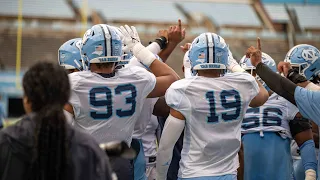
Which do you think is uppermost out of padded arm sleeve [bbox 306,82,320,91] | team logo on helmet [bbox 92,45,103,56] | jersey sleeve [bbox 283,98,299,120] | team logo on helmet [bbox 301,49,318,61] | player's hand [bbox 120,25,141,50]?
player's hand [bbox 120,25,141,50]

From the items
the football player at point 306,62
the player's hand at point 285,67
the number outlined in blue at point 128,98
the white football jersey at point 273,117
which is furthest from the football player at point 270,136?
the number outlined in blue at point 128,98

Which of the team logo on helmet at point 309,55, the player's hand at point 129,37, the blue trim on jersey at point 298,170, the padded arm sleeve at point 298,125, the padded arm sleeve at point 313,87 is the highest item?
the player's hand at point 129,37

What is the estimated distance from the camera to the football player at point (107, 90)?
4461 mm

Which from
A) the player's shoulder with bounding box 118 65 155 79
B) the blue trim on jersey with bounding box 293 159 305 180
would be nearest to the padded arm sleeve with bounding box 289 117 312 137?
the blue trim on jersey with bounding box 293 159 305 180

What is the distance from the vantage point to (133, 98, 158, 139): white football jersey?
17.2ft

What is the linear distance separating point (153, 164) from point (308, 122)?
4.15 feet

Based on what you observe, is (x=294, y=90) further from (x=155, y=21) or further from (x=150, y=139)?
(x=155, y=21)

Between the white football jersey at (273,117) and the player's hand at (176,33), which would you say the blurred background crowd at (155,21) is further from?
the player's hand at (176,33)

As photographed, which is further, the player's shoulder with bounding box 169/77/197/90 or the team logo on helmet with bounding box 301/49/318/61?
the team logo on helmet with bounding box 301/49/318/61

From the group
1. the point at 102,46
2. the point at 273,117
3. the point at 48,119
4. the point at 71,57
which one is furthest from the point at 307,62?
the point at 48,119

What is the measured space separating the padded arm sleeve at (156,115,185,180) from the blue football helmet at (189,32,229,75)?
1.32ft

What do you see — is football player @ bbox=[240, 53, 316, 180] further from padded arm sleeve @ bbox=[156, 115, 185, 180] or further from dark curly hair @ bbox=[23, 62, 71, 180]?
dark curly hair @ bbox=[23, 62, 71, 180]

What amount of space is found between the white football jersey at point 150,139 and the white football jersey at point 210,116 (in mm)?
738

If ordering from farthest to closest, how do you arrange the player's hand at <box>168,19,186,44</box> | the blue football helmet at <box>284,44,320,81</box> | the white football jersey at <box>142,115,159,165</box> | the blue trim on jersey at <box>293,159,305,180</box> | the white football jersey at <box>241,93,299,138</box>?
the blue trim on jersey at <box>293,159,305,180</box>
the blue football helmet at <box>284,44,320,81</box>
the white football jersey at <box>241,93,299,138</box>
the white football jersey at <box>142,115,159,165</box>
the player's hand at <box>168,19,186,44</box>
